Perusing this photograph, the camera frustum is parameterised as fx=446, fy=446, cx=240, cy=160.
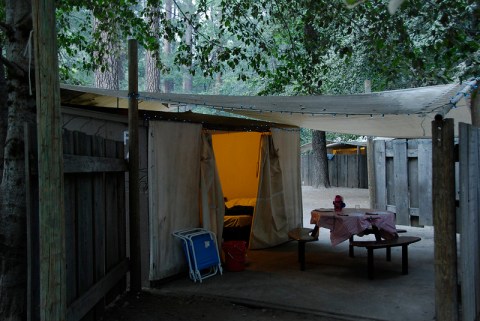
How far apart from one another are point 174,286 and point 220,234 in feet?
3.78

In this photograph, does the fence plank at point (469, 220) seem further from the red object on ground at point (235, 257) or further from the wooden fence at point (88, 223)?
the red object on ground at point (235, 257)

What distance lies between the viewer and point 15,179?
2.86 meters

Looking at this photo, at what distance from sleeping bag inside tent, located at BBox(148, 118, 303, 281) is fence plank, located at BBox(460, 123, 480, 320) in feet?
10.9

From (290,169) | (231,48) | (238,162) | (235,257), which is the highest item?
(231,48)

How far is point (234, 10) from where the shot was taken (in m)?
6.68

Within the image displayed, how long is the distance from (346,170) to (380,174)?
40.3 feet

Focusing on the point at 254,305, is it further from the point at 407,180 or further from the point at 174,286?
the point at 407,180

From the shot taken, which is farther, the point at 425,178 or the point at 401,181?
the point at 401,181

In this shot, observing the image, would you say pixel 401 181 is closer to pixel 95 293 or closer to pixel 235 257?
pixel 235 257

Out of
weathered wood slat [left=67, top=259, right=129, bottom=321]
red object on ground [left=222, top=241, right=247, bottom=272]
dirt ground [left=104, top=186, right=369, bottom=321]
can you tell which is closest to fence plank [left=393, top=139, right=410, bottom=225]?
red object on ground [left=222, top=241, right=247, bottom=272]

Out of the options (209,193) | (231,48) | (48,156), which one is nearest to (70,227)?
(48,156)

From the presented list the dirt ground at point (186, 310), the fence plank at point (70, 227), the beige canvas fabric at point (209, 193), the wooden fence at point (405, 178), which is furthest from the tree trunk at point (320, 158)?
the fence plank at point (70, 227)

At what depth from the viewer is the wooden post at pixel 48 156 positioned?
2.02m

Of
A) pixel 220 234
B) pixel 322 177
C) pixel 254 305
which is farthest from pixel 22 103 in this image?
pixel 322 177
